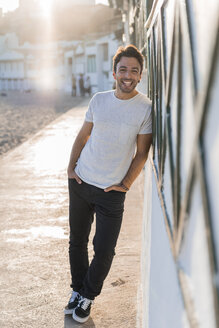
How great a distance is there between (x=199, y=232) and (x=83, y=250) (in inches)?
77.4

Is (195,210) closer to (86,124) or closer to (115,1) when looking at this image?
(86,124)

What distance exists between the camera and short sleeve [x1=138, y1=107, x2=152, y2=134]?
2.53m

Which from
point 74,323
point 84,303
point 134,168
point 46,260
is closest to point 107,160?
point 134,168

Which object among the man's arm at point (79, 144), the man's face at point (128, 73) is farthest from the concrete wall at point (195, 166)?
the man's arm at point (79, 144)

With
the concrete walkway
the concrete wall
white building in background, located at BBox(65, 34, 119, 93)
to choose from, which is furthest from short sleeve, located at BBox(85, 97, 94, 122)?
white building in background, located at BBox(65, 34, 119, 93)

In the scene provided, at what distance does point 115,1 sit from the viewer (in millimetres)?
12930

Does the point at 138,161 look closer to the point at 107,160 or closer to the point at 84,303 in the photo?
the point at 107,160

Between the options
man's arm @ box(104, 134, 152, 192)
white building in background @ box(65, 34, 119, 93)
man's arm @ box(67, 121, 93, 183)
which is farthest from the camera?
white building in background @ box(65, 34, 119, 93)

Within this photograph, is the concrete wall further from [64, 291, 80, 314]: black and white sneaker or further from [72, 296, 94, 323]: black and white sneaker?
[64, 291, 80, 314]: black and white sneaker

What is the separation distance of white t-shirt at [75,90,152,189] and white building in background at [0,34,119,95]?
30.4m

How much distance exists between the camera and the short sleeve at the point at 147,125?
2.53 meters

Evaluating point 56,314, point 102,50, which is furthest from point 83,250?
point 102,50

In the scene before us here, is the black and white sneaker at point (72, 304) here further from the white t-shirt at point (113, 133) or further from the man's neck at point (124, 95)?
the man's neck at point (124, 95)

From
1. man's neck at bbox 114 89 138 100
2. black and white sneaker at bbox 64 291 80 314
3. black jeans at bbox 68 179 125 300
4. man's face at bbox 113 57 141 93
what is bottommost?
black and white sneaker at bbox 64 291 80 314
